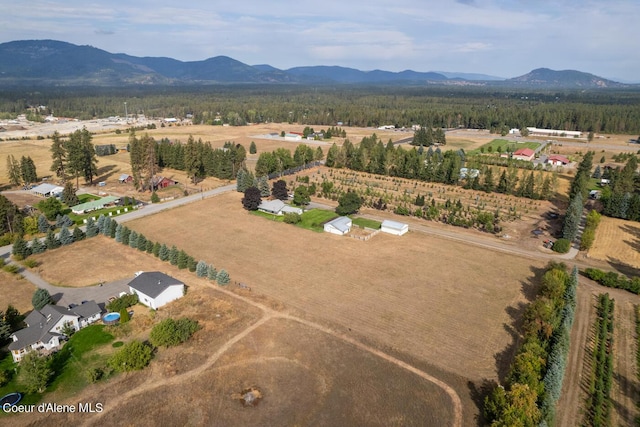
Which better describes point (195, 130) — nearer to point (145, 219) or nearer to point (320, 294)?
point (145, 219)

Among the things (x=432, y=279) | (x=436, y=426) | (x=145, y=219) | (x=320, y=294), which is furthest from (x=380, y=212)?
(x=436, y=426)

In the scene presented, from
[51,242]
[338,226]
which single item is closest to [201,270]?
[338,226]

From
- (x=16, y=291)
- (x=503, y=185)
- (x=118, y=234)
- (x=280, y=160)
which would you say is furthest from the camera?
(x=280, y=160)

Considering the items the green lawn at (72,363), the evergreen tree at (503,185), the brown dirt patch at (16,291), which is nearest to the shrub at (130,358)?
the green lawn at (72,363)

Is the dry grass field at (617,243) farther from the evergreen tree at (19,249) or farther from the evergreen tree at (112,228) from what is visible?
the evergreen tree at (19,249)

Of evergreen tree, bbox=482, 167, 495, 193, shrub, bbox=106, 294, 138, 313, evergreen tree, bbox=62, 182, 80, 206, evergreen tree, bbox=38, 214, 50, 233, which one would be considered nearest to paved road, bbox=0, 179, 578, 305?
shrub, bbox=106, 294, 138, 313

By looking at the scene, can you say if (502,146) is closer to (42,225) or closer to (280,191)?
(280,191)
